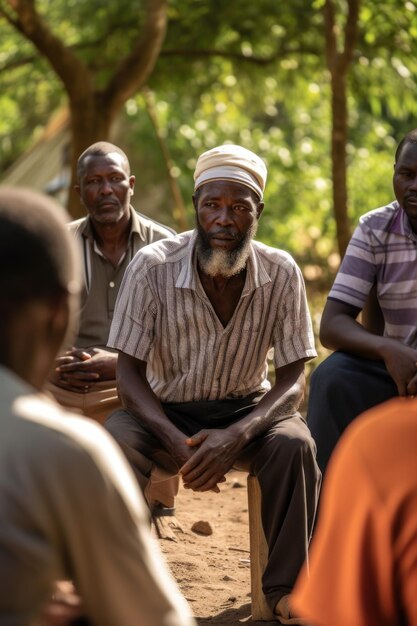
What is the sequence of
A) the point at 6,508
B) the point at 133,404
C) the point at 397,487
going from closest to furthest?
the point at 6,508, the point at 397,487, the point at 133,404

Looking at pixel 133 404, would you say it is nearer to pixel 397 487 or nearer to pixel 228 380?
pixel 228 380

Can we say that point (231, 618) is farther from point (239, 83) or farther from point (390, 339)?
point (239, 83)

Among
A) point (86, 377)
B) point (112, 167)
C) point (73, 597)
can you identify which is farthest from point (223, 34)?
point (73, 597)

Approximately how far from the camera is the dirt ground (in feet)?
16.4

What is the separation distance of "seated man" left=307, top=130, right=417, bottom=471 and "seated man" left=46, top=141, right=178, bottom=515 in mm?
1020

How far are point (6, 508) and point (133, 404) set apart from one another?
2.99 meters

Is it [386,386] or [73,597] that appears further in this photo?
[386,386]

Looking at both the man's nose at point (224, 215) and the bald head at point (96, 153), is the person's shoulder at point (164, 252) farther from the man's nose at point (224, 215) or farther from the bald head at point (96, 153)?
the bald head at point (96, 153)

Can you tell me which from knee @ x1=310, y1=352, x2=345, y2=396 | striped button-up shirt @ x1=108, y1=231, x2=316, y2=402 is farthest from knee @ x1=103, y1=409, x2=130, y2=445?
knee @ x1=310, y1=352, x2=345, y2=396

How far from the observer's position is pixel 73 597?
2238 millimetres

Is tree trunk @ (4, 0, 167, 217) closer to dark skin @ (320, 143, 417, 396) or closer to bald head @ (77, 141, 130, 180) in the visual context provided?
bald head @ (77, 141, 130, 180)

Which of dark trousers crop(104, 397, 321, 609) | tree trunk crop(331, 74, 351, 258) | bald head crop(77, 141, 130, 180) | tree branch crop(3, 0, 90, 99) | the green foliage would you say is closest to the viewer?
dark trousers crop(104, 397, 321, 609)

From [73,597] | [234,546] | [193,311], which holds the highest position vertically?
[73,597]

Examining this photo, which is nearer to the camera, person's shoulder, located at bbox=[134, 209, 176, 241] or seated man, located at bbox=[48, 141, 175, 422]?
seated man, located at bbox=[48, 141, 175, 422]
